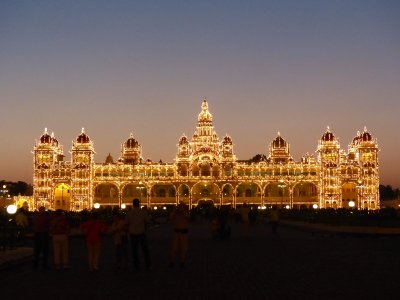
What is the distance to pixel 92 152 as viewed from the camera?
125312 millimetres

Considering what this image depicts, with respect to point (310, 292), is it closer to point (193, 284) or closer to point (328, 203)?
point (193, 284)

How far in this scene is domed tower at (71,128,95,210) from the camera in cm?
11950

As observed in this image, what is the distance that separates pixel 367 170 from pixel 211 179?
24.6 m

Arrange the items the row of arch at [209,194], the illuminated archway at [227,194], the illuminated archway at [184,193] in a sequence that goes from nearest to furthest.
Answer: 1. the row of arch at [209,194]
2. the illuminated archway at [227,194]
3. the illuminated archway at [184,193]

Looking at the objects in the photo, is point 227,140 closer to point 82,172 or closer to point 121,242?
point 82,172

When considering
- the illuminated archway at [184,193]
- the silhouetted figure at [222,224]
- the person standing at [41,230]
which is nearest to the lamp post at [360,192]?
the illuminated archway at [184,193]

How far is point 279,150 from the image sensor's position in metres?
137

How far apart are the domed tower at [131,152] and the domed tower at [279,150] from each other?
2331cm

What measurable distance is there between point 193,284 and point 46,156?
4430 inches

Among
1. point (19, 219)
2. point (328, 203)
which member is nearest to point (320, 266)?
point (19, 219)

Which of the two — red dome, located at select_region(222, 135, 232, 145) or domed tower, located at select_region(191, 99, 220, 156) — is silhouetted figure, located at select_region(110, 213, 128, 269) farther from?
red dome, located at select_region(222, 135, 232, 145)

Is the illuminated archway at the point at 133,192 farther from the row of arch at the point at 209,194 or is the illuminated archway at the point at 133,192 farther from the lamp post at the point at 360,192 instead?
the lamp post at the point at 360,192

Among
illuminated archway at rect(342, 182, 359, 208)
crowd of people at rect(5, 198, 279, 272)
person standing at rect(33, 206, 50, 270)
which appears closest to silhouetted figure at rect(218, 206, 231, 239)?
crowd of people at rect(5, 198, 279, 272)

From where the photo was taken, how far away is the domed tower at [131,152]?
13838cm
